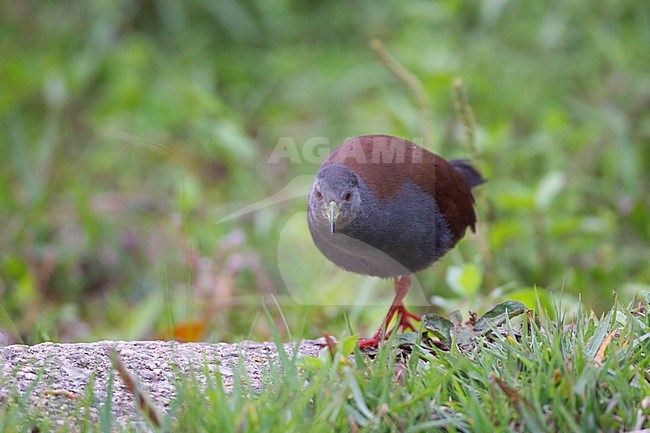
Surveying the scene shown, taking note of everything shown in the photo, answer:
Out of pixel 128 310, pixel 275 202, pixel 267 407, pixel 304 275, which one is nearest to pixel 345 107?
pixel 275 202

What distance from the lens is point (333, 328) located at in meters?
4.73

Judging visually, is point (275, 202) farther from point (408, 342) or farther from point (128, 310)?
point (408, 342)

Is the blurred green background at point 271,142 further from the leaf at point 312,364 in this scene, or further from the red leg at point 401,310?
the leaf at point 312,364

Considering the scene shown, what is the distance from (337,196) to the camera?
3553mm

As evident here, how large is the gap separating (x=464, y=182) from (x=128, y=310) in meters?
2.41

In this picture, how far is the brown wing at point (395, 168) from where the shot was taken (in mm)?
3689

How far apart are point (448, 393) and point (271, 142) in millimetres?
4605

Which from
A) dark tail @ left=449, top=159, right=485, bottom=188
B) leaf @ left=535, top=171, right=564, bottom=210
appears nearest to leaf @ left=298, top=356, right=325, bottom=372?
dark tail @ left=449, top=159, right=485, bottom=188

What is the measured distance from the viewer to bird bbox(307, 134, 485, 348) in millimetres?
3617

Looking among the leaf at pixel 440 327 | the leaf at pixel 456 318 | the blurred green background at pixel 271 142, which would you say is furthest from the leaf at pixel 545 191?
the leaf at pixel 440 327

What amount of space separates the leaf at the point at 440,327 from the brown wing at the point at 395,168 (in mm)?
751

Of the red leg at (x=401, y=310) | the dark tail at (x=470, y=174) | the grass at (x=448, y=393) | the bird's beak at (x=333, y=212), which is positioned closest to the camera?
the grass at (x=448, y=393)

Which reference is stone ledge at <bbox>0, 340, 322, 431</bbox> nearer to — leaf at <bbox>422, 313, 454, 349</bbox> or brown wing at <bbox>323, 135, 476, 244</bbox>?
leaf at <bbox>422, 313, 454, 349</bbox>

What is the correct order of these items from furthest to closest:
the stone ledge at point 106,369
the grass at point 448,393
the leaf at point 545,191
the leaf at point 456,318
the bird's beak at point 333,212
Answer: the leaf at point 545,191, the bird's beak at point 333,212, the leaf at point 456,318, the stone ledge at point 106,369, the grass at point 448,393
